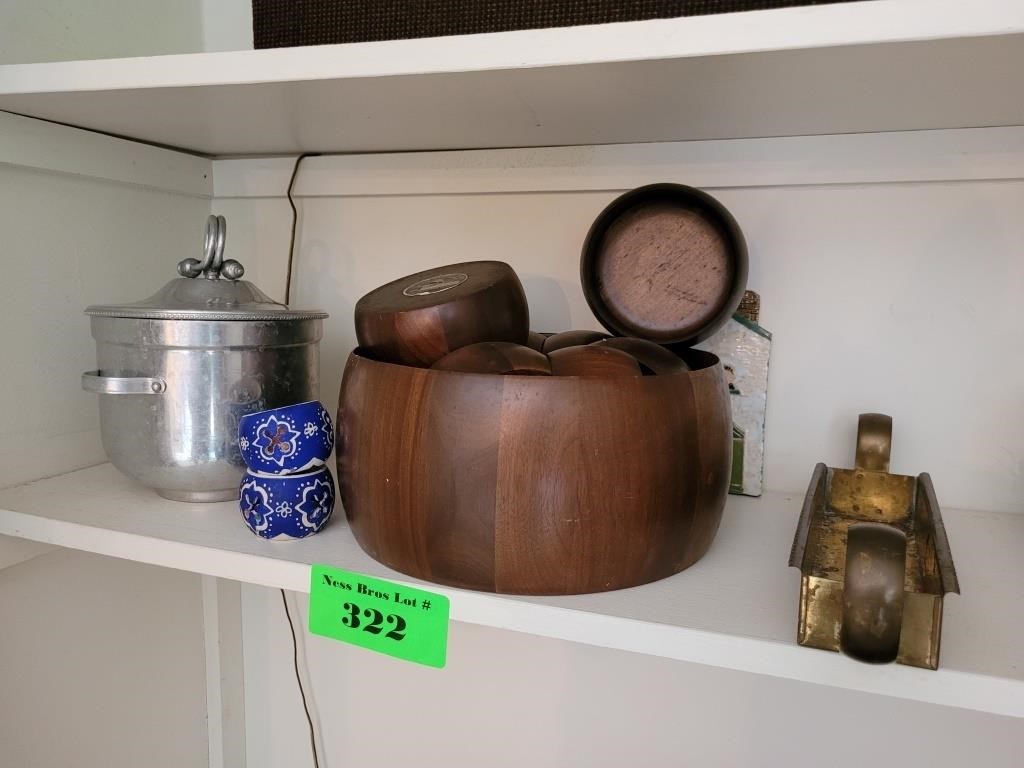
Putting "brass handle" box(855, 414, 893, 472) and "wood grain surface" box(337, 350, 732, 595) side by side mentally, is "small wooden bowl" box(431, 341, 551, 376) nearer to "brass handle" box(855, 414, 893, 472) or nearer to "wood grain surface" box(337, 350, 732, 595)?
"wood grain surface" box(337, 350, 732, 595)

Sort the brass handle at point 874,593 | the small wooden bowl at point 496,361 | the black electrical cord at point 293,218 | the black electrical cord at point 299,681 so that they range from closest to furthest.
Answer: the brass handle at point 874,593 < the small wooden bowl at point 496,361 < the black electrical cord at point 293,218 < the black electrical cord at point 299,681

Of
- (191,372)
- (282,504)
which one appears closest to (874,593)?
(282,504)

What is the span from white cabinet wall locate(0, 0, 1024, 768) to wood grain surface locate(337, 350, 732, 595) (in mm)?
40

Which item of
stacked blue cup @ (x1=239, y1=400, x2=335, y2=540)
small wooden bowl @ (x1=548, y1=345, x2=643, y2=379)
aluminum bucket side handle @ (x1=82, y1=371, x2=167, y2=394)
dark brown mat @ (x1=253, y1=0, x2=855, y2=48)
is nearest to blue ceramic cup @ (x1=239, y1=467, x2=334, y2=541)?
stacked blue cup @ (x1=239, y1=400, x2=335, y2=540)

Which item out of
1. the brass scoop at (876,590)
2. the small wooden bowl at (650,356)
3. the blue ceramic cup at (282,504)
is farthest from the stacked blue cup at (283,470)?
the brass scoop at (876,590)

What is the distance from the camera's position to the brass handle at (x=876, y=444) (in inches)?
23.5

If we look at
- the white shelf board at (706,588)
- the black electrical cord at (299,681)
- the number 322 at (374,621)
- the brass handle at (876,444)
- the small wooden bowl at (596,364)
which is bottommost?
the black electrical cord at (299,681)

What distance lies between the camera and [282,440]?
56 centimetres

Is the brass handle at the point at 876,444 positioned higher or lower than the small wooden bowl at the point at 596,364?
lower

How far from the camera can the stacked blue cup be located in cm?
56

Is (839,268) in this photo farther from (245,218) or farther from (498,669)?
(245,218)

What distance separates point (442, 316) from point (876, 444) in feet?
1.16

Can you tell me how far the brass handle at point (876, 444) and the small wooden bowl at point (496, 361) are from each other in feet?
0.94

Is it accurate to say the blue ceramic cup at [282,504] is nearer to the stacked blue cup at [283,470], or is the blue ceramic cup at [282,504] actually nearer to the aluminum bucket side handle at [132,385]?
the stacked blue cup at [283,470]
